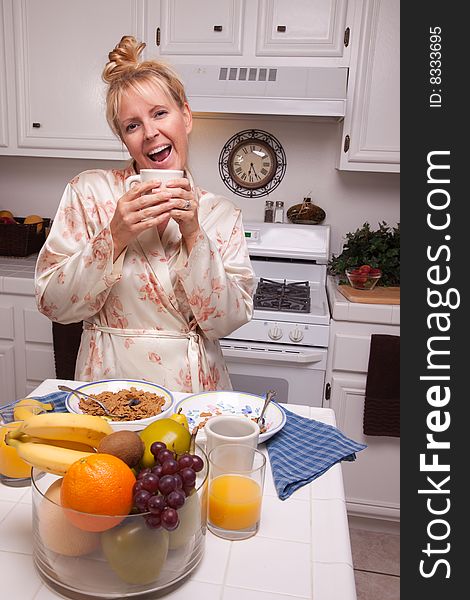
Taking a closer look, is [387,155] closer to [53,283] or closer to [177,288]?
[177,288]

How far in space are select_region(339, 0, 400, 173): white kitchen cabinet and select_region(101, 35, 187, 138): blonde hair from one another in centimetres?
128

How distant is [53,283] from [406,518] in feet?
3.57

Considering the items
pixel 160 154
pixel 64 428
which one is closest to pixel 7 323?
pixel 160 154

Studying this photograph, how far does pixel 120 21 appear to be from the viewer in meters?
2.53

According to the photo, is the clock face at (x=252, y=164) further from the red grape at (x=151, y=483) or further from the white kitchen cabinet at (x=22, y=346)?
the red grape at (x=151, y=483)

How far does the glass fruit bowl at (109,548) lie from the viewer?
0.61 meters

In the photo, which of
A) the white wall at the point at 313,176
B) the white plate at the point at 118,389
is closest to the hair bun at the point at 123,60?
the white plate at the point at 118,389

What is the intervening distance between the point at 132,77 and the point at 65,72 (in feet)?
4.77

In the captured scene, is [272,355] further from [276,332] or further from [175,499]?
[175,499]

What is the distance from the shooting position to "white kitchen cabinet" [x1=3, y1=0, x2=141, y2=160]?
255 centimetres

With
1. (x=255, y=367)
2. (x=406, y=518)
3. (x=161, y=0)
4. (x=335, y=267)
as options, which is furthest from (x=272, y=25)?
(x=406, y=518)

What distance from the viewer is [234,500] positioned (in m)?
0.79

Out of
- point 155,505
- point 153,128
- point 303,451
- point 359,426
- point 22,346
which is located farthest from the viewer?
point 22,346

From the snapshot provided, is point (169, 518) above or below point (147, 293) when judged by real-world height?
below
